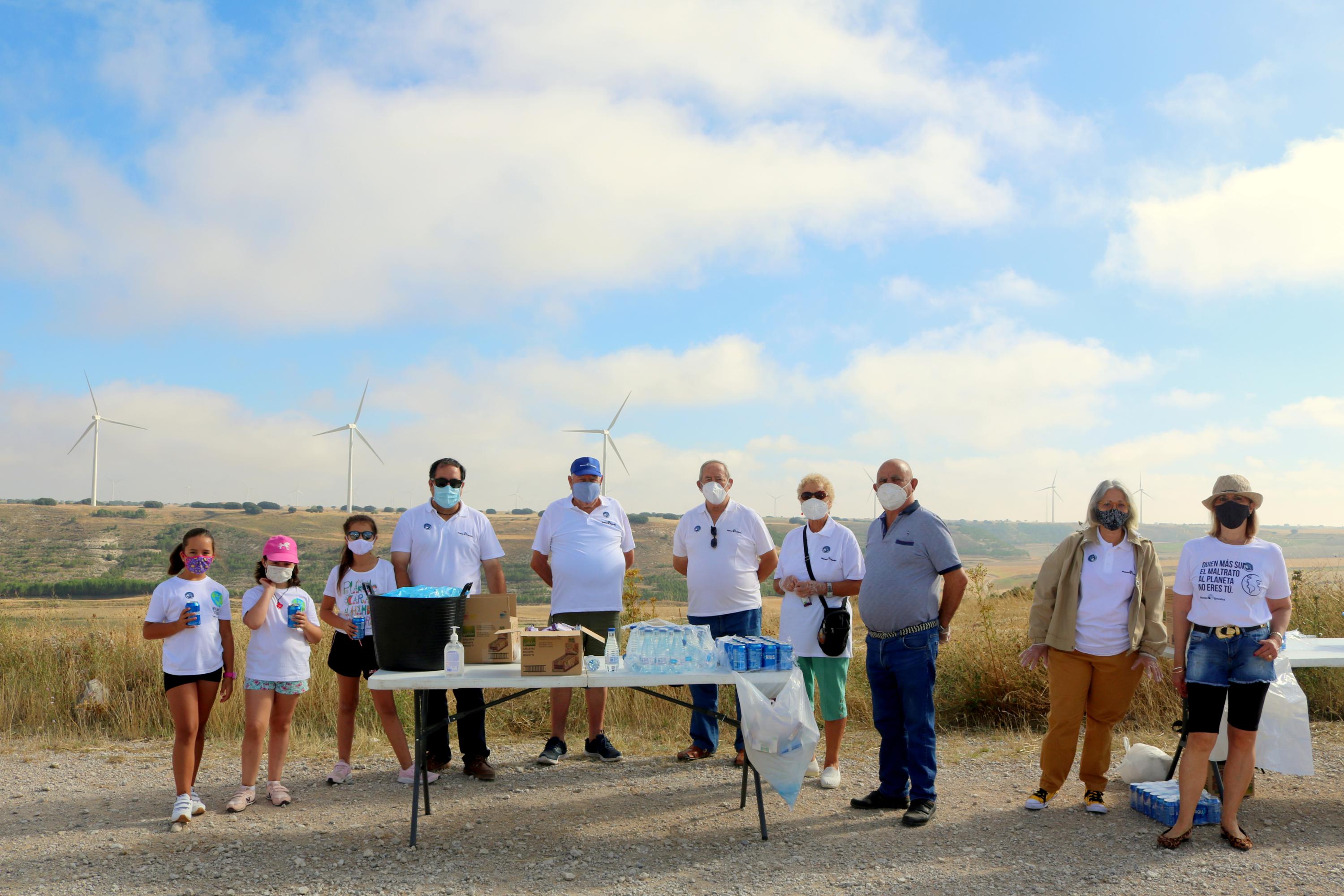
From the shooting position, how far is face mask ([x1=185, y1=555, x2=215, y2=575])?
17.6 feet

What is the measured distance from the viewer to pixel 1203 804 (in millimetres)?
5270

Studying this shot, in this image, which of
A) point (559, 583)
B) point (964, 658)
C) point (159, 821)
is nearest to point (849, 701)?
point (964, 658)

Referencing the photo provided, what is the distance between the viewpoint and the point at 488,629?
5352 millimetres

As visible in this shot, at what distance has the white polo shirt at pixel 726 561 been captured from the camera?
6.45m

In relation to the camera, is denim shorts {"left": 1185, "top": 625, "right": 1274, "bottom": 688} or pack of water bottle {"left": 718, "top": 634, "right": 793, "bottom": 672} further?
pack of water bottle {"left": 718, "top": 634, "right": 793, "bottom": 672}

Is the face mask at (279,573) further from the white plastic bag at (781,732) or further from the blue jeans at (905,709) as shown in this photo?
the blue jeans at (905,709)

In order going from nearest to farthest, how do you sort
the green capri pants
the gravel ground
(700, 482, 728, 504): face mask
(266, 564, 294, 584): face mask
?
the gravel ground < (266, 564, 294, 584): face mask < the green capri pants < (700, 482, 728, 504): face mask

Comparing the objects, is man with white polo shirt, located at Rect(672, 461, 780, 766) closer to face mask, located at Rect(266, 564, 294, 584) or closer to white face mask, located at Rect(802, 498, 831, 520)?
white face mask, located at Rect(802, 498, 831, 520)

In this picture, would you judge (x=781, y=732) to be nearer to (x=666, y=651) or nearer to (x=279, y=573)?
(x=666, y=651)

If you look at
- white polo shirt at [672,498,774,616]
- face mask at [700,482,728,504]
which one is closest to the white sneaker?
white polo shirt at [672,498,774,616]

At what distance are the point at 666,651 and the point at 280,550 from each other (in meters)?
2.42

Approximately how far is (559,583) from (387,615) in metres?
1.62

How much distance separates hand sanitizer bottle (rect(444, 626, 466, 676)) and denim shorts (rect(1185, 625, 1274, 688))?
4.00 meters

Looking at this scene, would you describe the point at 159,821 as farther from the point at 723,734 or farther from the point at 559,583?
the point at 723,734
